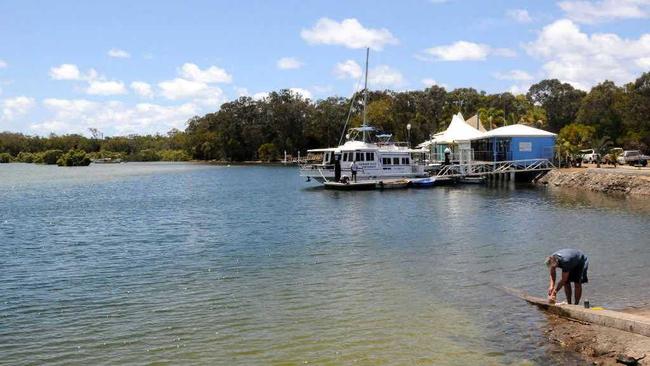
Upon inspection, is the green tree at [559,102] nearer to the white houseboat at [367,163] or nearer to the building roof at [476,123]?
the building roof at [476,123]

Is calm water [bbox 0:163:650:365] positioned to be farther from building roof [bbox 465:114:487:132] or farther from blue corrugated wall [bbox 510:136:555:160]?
building roof [bbox 465:114:487:132]

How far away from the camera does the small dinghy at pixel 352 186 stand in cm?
5119

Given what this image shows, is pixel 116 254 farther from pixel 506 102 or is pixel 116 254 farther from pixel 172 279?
pixel 506 102

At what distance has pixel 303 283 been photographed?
17156 millimetres

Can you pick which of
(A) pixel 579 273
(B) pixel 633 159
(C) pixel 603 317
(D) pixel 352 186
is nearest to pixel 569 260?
(A) pixel 579 273

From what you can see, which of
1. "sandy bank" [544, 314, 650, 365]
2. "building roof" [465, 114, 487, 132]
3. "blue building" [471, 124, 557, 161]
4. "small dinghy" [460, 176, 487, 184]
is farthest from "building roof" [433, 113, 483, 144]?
"sandy bank" [544, 314, 650, 365]

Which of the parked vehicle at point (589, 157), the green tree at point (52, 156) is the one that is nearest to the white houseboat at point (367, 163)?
the parked vehicle at point (589, 157)

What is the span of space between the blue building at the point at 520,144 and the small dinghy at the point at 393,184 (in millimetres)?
11626

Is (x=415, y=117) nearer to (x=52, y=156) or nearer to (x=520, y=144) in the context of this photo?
(x=520, y=144)

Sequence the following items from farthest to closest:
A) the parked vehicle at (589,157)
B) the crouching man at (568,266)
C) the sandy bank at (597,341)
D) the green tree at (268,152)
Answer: the green tree at (268,152) → the parked vehicle at (589,157) → the crouching man at (568,266) → the sandy bank at (597,341)

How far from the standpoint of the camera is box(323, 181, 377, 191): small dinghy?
51188mm

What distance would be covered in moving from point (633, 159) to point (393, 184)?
88.1 feet

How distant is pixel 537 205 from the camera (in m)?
37.4

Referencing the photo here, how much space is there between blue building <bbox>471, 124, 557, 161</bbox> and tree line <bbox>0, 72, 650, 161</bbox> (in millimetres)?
5713
